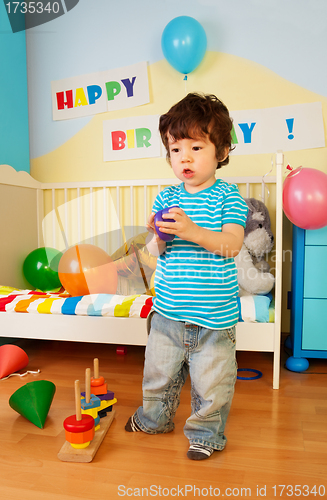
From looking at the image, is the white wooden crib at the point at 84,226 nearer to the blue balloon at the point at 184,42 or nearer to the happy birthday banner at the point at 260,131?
the happy birthday banner at the point at 260,131

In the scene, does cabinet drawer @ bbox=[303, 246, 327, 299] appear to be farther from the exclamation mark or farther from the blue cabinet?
the exclamation mark

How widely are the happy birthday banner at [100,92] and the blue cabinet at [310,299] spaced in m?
1.05

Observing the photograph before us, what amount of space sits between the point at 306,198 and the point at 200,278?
610 millimetres

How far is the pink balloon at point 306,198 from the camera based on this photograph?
4.25ft

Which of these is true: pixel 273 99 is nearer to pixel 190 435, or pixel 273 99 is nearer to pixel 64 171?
pixel 64 171

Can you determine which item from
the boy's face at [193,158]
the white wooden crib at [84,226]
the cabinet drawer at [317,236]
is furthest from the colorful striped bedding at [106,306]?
the boy's face at [193,158]

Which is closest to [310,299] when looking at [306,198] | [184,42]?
[306,198]

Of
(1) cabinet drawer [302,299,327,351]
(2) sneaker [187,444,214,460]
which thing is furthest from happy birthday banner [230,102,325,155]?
(2) sneaker [187,444,214,460]

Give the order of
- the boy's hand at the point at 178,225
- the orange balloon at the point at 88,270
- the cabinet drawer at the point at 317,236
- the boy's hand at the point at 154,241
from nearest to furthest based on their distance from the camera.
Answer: the boy's hand at the point at 178,225
the boy's hand at the point at 154,241
the orange balloon at the point at 88,270
the cabinet drawer at the point at 317,236

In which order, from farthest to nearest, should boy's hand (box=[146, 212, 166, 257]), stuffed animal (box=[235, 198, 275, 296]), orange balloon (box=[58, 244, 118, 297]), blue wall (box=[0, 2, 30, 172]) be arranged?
blue wall (box=[0, 2, 30, 172]), stuffed animal (box=[235, 198, 275, 296]), orange balloon (box=[58, 244, 118, 297]), boy's hand (box=[146, 212, 166, 257])

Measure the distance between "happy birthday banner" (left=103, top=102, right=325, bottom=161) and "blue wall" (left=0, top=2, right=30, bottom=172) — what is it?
1.58ft

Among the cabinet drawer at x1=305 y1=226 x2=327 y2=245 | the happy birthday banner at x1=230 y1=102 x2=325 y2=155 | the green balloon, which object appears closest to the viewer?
the cabinet drawer at x1=305 y1=226 x2=327 y2=245

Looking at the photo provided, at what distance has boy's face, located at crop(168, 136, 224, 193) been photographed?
85 centimetres

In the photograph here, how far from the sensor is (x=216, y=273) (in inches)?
34.4
